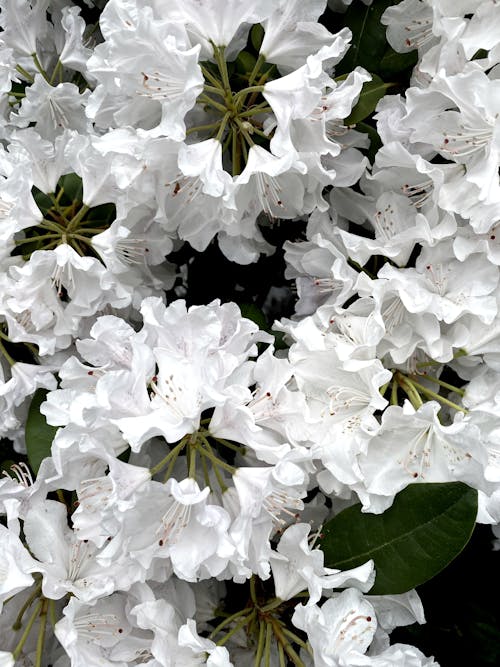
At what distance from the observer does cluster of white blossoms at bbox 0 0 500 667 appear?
1101mm

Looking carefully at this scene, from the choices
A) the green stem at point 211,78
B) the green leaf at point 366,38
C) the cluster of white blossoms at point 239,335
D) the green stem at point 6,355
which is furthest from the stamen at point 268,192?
the green stem at point 6,355

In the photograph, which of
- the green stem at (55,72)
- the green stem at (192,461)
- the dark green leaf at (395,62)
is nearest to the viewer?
the green stem at (192,461)

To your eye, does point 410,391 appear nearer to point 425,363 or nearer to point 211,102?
point 425,363

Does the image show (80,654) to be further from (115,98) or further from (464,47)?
(464,47)

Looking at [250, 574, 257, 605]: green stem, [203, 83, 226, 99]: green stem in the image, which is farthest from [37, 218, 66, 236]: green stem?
[250, 574, 257, 605]: green stem

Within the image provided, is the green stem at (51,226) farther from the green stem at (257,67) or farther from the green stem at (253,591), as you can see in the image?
the green stem at (253,591)

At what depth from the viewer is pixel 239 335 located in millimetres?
1164

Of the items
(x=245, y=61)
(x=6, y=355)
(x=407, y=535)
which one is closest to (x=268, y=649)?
(x=407, y=535)

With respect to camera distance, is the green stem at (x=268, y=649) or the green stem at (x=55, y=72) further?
the green stem at (x=55, y=72)

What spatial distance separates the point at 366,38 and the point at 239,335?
46 centimetres

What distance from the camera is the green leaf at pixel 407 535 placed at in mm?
1131

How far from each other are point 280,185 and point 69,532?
1.68 ft

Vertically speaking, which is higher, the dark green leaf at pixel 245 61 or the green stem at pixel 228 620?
the dark green leaf at pixel 245 61

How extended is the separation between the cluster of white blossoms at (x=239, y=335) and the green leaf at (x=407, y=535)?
2 cm
